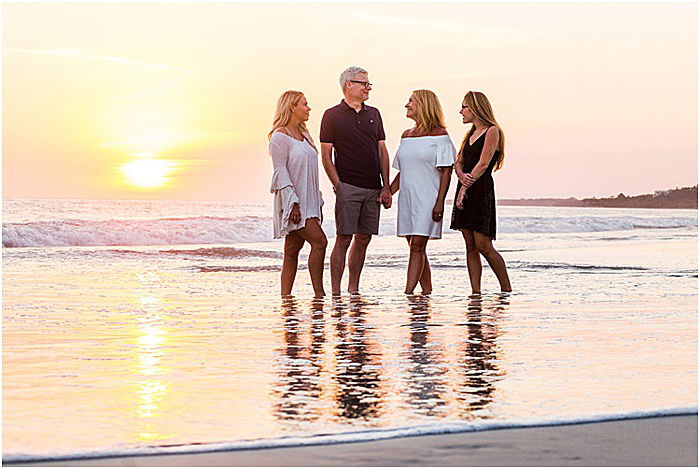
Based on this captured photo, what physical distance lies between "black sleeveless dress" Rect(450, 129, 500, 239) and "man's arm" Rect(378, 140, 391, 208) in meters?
0.57

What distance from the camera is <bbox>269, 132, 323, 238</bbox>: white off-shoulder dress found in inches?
324

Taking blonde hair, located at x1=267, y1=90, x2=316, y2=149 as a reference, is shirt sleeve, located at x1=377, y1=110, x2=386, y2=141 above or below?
below

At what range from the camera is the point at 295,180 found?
8344 mm

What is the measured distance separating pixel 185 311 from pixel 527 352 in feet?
9.64

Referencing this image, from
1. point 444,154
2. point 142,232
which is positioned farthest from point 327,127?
point 142,232

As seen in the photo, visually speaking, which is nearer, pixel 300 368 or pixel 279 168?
pixel 300 368

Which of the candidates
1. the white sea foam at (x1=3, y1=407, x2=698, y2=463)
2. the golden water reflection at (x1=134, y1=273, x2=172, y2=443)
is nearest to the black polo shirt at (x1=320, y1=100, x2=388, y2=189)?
the golden water reflection at (x1=134, y1=273, x2=172, y2=443)

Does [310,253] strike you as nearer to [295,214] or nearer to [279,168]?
[295,214]

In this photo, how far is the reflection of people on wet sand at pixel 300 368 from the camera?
401 cm

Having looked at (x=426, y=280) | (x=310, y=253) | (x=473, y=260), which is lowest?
(x=426, y=280)

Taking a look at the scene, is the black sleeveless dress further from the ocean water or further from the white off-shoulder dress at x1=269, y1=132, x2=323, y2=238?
the white off-shoulder dress at x1=269, y1=132, x2=323, y2=238

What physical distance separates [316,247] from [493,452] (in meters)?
5.17

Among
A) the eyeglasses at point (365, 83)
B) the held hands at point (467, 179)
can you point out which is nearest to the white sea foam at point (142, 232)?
the eyeglasses at point (365, 83)

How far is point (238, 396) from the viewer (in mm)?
4281
